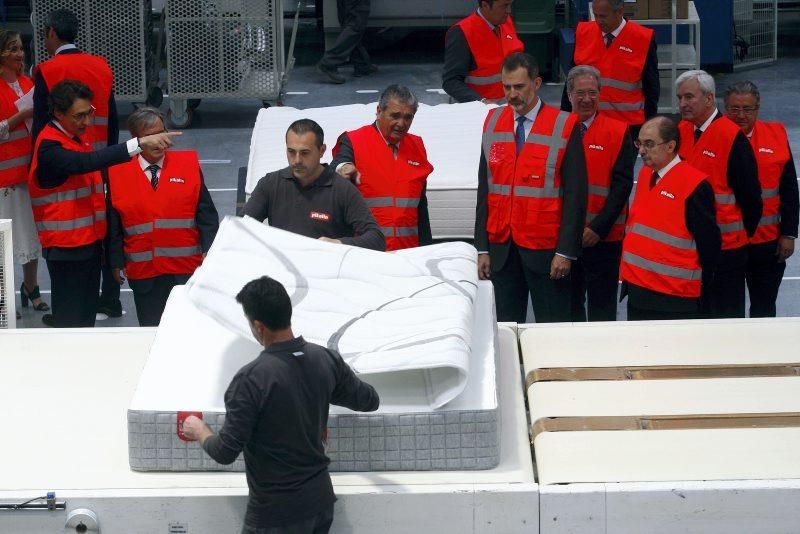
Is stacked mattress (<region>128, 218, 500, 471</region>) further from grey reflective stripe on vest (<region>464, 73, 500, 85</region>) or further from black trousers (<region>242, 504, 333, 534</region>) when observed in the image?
grey reflective stripe on vest (<region>464, 73, 500, 85</region>)

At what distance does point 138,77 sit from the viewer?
A: 41.9ft

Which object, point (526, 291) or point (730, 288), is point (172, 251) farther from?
point (730, 288)

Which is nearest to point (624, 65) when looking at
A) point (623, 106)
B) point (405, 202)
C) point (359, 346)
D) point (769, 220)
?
point (623, 106)

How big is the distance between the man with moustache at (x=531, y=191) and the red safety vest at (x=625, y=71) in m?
2.18

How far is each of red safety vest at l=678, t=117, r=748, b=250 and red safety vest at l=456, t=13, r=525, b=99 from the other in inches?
82.5

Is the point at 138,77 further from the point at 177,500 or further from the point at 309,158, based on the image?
the point at 177,500

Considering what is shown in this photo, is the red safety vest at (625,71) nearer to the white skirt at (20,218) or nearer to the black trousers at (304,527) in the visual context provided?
the white skirt at (20,218)

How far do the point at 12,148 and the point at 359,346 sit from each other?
4071 mm

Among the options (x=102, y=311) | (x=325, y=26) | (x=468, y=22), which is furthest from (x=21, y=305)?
(x=325, y=26)

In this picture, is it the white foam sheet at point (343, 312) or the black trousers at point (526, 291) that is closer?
the white foam sheet at point (343, 312)

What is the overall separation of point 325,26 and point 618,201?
843cm

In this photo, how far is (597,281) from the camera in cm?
725

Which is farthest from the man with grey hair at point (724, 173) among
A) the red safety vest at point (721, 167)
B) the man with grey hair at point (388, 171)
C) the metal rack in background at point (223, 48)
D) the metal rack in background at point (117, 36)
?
the metal rack in background at point (117, 36)

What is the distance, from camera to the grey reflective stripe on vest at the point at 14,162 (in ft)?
26.0
